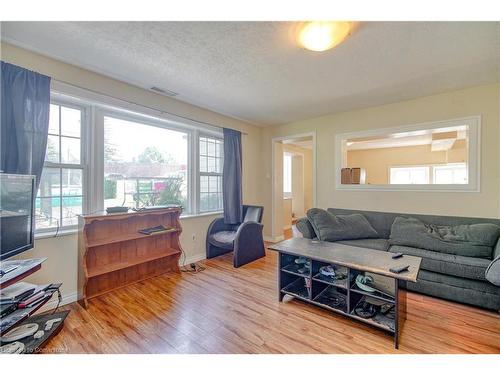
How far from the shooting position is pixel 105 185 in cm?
269

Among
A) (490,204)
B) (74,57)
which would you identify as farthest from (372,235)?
(74,57)

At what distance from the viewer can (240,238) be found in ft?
10.7

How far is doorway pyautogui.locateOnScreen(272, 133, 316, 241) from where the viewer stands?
184 inches

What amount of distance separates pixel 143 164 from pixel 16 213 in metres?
1.54

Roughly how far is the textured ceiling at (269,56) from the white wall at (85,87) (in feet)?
0.31

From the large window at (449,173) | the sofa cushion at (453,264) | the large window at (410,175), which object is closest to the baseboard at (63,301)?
the sofa cushion at (453,264)

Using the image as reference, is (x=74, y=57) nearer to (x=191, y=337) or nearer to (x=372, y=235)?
(x=191, y=337)

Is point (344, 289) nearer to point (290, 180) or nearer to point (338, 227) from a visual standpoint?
point (338, 227)

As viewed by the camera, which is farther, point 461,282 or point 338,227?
point 338,227

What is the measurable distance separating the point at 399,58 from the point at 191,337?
3109 mm

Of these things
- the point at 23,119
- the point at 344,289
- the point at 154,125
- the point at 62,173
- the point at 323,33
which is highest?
the point at 323,33

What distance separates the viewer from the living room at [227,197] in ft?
5.54

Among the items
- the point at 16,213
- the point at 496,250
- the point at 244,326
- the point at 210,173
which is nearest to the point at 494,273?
the point at 496,250
